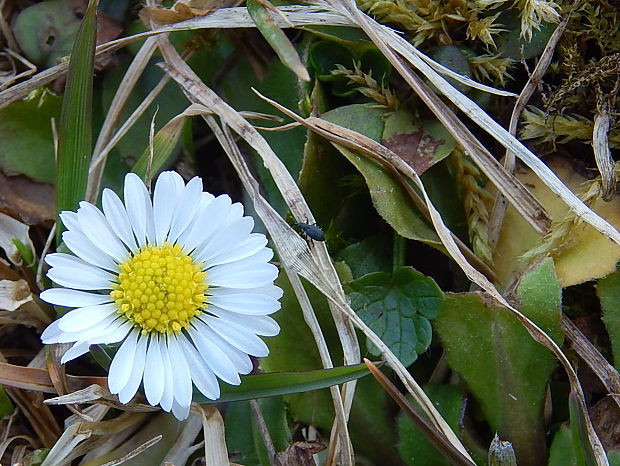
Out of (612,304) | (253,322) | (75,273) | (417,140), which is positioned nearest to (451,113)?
(417,140)

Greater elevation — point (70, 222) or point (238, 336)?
point (70, 222)

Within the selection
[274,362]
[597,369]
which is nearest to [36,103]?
[274,362]

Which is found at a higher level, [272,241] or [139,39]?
[139,39]

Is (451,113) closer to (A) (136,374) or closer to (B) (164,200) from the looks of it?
(B) (164,200)

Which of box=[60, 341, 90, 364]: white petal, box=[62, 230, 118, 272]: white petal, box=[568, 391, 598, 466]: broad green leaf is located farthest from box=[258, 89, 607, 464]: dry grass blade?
box=[60, 341, 90, 364]: white petal

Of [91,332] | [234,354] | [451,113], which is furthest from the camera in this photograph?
[451,113]

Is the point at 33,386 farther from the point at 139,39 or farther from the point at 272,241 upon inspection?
the point at 139,39

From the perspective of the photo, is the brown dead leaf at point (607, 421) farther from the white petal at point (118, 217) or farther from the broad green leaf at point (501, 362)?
the white petal at point (118, 217)
